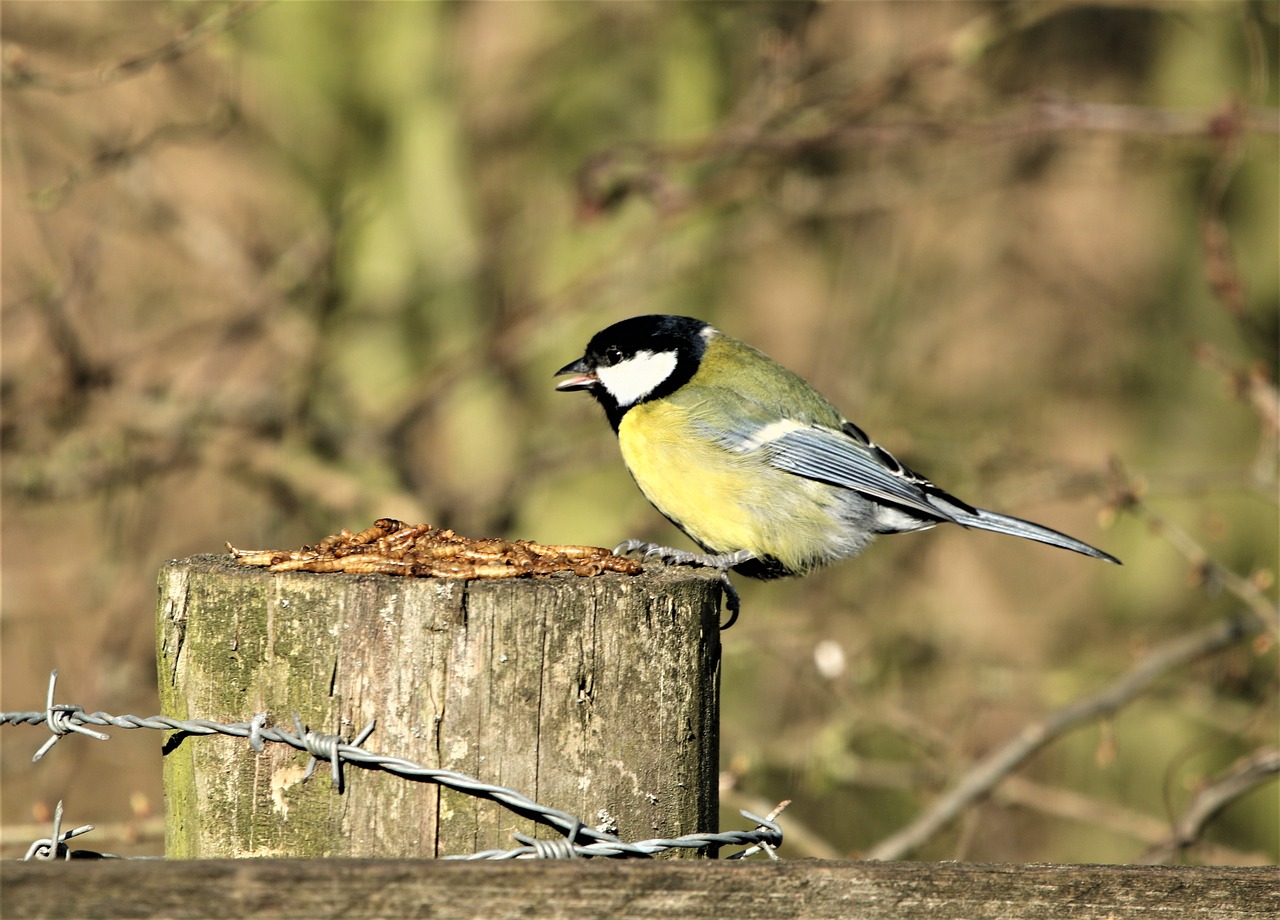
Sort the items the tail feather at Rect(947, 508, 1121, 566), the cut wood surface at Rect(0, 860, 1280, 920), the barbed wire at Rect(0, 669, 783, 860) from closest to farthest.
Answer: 1. the cut wood surface at Rect(0, 860, 1280, 920)
2. the barbed wire at Rect(0, 669, 783, 860)
3. the tail feather at Rect(947, 508, 1121, 566)

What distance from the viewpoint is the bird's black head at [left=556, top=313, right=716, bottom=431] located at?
3926 mm

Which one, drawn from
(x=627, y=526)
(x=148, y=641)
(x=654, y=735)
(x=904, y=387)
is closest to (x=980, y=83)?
(x=904, y=387)

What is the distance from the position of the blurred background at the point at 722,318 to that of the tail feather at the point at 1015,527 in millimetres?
569

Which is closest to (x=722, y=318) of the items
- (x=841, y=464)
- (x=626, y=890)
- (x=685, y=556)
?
(x=841, y=464)

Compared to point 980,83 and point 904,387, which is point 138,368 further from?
point 980,83

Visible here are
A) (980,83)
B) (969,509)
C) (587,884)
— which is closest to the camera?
(587,884)

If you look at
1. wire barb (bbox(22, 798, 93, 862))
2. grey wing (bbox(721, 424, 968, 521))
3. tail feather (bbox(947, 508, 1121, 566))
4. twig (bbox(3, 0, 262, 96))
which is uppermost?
twig (bbox(3, 0, 262, 96))

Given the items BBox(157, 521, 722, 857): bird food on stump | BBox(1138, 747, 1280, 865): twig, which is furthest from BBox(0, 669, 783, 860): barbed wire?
BBox(1138, 747, 1280, 865): twig

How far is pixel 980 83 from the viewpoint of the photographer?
609 centimetres

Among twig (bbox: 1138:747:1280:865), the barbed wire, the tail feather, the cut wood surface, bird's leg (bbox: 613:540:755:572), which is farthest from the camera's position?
twig (bbox: 1138:747:1280:865)

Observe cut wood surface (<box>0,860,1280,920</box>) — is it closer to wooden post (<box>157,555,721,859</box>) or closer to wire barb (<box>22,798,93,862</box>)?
wooden post (<box>157,555,721,859</box>)

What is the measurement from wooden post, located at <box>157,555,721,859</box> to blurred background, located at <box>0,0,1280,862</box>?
8.87 ft

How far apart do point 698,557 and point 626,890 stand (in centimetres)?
187

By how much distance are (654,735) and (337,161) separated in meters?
4.68
